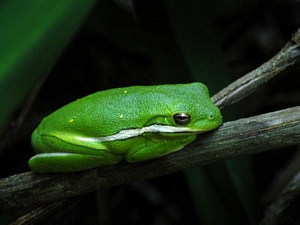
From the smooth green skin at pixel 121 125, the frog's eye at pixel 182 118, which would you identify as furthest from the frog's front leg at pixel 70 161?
the frog's eye at pixel 182 118

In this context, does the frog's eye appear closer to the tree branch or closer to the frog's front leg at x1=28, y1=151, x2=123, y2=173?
the tree branch

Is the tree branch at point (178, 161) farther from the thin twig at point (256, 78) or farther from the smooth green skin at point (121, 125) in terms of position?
the thin twig at point (256, 78)

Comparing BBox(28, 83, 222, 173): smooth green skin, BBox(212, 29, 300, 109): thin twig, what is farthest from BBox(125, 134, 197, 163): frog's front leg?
BBox(212, 29, 300, 109): thin twig

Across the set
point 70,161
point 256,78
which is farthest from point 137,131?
point 256,78

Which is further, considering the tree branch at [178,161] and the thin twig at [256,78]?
the thin twig at [256,78]

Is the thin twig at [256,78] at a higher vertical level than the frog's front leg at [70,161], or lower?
higher

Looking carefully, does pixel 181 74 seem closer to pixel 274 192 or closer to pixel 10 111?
pixel 274 192

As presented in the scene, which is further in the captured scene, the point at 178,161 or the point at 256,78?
the point at 256,78

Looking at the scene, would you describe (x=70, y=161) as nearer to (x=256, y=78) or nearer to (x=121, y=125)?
(x=121, y=125)
